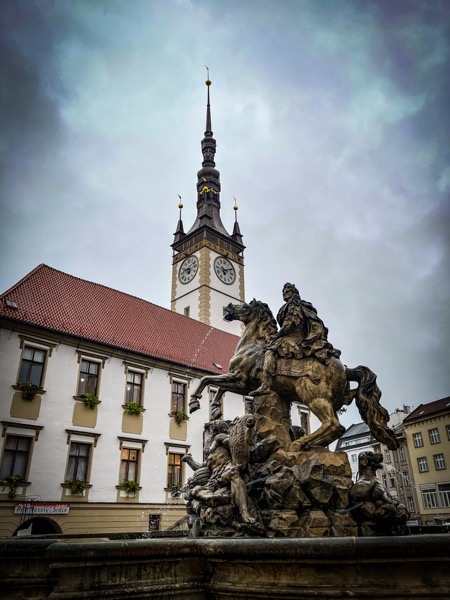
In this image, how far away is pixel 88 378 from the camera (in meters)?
20.3

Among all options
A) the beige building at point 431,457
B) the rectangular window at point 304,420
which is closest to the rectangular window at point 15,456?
the rectangular window at point 304,420

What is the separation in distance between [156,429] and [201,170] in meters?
40.8

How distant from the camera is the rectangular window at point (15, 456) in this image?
16.8m

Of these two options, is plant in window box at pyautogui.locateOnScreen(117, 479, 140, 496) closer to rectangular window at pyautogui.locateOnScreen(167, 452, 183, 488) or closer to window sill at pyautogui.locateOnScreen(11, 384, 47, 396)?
rectangular window at pyautogui.locateOnScreen(167, 452, 183, 488)

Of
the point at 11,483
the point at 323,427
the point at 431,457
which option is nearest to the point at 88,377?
the point at 11,483

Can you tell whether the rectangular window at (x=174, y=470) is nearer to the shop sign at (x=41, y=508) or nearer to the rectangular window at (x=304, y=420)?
the shop sign at (x=41, y=508)

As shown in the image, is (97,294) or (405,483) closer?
(97,294)

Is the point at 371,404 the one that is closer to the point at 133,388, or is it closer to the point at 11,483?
the point at 11,483

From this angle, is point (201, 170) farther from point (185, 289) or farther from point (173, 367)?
point (173, 367)

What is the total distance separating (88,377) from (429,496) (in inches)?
1193

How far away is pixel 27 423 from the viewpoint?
1767 centimetres

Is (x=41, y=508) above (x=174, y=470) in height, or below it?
below

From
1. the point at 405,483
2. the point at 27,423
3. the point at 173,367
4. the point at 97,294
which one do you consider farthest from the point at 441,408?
the point at 27,423

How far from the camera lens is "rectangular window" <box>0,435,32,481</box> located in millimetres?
16812
